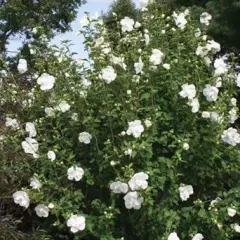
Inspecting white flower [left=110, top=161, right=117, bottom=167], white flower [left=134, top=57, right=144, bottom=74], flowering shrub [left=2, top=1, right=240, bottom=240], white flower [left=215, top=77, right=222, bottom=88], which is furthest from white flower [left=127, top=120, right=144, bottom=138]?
white flower [left=215, top=77, right=222, bottom=88]

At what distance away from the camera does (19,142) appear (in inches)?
141

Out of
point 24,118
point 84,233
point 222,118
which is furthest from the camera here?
point 24,118

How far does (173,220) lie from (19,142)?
1.12 meters

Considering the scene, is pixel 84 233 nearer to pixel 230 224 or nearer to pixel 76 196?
pixel 76 196

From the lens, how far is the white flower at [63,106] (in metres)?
3.43

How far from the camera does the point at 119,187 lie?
313 centimetres

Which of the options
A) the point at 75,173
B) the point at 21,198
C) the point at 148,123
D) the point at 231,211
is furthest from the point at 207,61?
the point at 21,198

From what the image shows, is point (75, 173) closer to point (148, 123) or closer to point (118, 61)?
point (148, 123)

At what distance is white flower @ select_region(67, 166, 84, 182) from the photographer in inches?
129

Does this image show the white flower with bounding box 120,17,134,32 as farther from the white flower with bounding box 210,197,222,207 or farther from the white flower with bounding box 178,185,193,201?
the white flower with bounding box 210,197,222,207

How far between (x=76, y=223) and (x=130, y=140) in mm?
590

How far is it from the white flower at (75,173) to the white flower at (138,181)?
37cm

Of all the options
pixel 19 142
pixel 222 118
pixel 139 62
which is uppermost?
pixel 139 62

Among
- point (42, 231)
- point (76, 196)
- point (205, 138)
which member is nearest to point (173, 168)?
point (205, 138)
